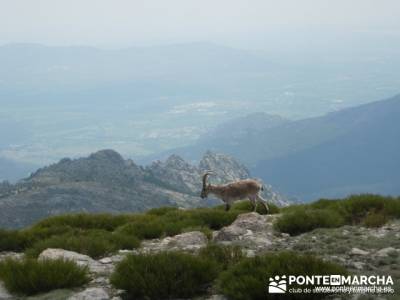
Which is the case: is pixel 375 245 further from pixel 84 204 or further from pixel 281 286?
pixel 84 204

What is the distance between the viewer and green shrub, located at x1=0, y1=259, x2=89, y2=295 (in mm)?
8008

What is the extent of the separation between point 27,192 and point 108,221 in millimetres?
166360

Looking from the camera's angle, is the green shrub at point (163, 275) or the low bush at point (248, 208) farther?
the low bush at point (248, 208)

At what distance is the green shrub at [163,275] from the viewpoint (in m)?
7.39

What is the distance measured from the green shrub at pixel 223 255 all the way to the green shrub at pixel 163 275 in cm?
43

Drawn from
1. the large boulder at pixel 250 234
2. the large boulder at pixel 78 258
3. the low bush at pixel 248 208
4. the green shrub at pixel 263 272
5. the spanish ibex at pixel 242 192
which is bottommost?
the low bush at pixel 248 208

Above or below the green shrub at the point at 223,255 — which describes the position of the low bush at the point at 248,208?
below

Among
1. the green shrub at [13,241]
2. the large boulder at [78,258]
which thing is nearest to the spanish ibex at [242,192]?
the green shrub at [13,241]

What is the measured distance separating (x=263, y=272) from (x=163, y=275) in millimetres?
1358

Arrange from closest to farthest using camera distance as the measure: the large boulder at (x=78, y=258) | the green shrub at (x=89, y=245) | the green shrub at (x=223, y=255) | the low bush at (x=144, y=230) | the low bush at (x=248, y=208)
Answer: the green shrub at (x=223, y=255), the large boulder at (x=78, y=258), the green shrub at (x=89, y=245), the low bush at (x=144, y=230), the low bush at (x=248, y=208)

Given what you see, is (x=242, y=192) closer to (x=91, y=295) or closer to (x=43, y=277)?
(x=43, y=277)

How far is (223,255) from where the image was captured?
8641 mm

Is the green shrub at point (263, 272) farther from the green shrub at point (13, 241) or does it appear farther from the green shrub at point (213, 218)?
the green shrub at point (213, 218)

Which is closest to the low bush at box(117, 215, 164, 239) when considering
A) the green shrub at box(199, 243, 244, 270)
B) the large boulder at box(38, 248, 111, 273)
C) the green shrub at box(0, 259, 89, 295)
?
the large boulder at box(38, 248, 111, 273)
